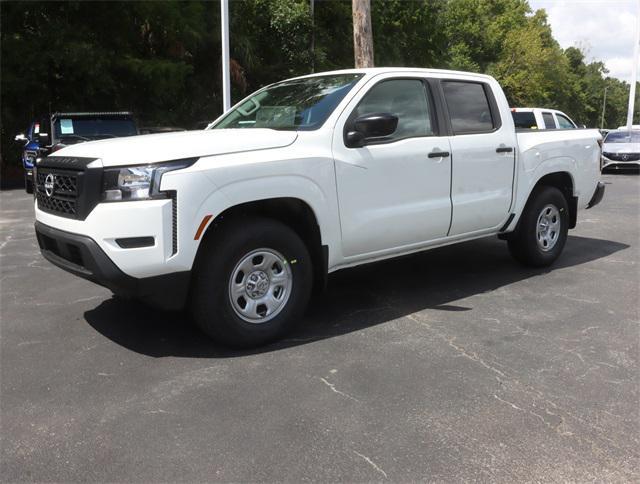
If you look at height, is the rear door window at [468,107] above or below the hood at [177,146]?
above

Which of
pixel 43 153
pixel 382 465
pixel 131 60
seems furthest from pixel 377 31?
pixel 382 465

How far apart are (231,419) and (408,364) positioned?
127 centimetres

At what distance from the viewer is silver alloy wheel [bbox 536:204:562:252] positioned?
6254 millimetres

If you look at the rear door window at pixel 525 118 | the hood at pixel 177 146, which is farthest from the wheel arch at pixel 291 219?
the rear door window at pixel 525 118

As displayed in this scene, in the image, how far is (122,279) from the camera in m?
3.67

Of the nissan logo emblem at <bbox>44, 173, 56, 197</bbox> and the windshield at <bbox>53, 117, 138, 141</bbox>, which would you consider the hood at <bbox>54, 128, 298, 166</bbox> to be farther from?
the windshield at <bbox>53, 117, 138, 141</bbox>

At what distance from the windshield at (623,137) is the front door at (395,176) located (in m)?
17.4

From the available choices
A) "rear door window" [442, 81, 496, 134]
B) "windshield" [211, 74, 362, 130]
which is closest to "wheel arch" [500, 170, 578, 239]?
"rear door window" [442, 81, 496, 134]

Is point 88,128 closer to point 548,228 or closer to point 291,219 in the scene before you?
point 291,219

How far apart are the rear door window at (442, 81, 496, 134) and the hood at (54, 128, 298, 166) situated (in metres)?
1.74

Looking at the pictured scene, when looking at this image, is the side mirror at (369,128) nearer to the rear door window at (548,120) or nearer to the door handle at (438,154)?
the door handle at (438,154)

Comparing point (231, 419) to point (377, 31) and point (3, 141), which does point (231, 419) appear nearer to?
point (3, 141)

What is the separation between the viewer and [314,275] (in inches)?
180

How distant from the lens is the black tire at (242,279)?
3.88m
